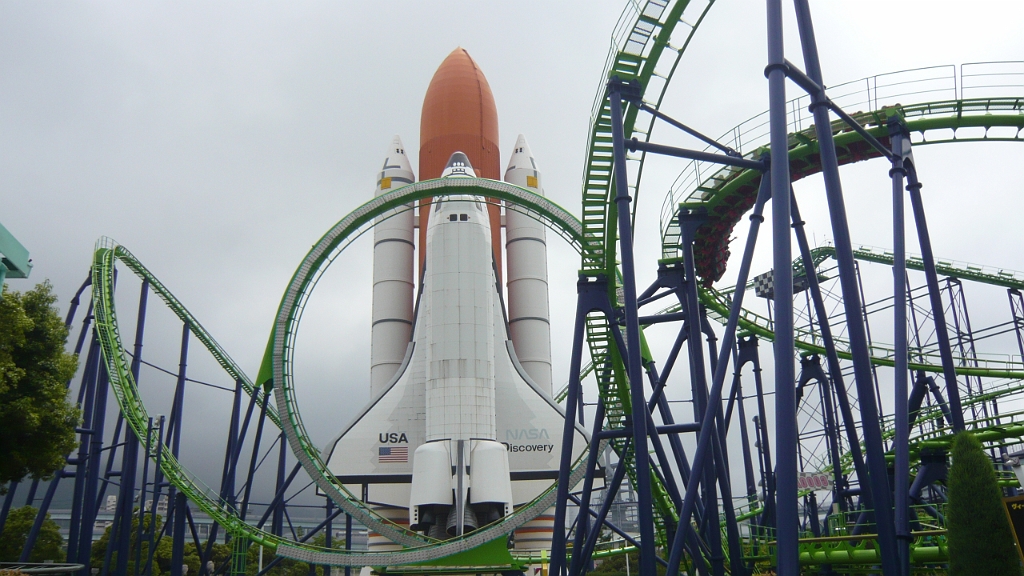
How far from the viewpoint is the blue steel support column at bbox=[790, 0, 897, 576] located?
10.0 m

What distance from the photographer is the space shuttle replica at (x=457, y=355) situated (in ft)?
83.0

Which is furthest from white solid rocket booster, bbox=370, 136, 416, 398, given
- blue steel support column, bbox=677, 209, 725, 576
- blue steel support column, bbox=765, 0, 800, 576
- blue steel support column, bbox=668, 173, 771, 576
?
blue steel support column, bbox=765, 0, 800, 576

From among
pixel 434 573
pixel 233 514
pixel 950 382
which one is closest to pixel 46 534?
pixel 233 514

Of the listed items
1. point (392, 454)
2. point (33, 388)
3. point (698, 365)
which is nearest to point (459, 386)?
point (392, 454)

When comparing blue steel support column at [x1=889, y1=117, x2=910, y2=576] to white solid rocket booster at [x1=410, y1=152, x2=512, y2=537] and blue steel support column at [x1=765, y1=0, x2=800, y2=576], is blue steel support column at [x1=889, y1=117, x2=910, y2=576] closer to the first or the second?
blue steel support column at [x1=765, y1=0, x2=800, y2=576]

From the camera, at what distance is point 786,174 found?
9820mm

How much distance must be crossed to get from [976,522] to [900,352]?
12.3ft

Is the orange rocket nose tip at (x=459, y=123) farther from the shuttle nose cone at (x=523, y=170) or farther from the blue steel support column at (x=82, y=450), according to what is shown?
the blue steel support column at (x=82, y=450)

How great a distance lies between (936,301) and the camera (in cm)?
1514

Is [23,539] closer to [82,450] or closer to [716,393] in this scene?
[82,450]

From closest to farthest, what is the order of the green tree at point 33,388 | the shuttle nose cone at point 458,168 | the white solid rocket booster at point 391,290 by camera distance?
the green tree at point 33,388
the shuttle nose cone at point 458,168
the white solid rocket booster at point 391,290

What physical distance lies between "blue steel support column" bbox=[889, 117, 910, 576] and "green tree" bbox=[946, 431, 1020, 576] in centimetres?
133

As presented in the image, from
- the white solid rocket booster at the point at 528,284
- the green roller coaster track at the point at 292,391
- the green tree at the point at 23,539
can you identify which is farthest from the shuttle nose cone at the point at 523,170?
the green tree at the point at 23,539

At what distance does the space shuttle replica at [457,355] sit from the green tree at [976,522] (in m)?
17.0
